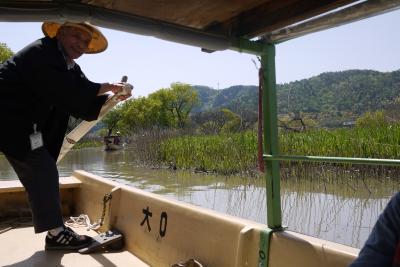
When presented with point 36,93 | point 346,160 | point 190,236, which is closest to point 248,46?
point 346,160

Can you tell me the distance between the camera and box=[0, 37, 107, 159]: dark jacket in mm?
1857

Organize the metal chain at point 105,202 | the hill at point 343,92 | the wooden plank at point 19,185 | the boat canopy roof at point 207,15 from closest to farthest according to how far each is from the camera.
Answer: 1. the boat canopy roof at point 207,15
2. the metal chain at point 105,202
3. the wooden plank at point 19,185
4. the hill at point 343,92

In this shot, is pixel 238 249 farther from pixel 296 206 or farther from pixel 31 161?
pixel 296 206

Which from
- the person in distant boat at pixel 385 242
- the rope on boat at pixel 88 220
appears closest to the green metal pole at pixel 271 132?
the person in distant boat at pixel 385 242

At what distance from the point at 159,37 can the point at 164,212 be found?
91cm

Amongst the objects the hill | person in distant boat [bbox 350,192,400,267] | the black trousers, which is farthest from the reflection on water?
the hill

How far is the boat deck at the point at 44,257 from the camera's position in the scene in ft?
6.88

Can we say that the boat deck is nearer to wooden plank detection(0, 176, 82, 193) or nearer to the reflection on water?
wooden plank detection(0, 176, 82, 193)

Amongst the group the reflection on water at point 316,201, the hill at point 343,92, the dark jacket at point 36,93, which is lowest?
the reflection on water at point 316,201

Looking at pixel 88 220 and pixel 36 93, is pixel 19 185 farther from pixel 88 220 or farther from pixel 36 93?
pixel 36 93

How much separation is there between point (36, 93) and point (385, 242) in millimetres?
1721

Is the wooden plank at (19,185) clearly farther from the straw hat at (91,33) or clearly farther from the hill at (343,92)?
the hill at (343,92)

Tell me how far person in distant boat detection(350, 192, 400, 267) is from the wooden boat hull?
0.27m

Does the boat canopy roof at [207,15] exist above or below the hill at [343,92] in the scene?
below
